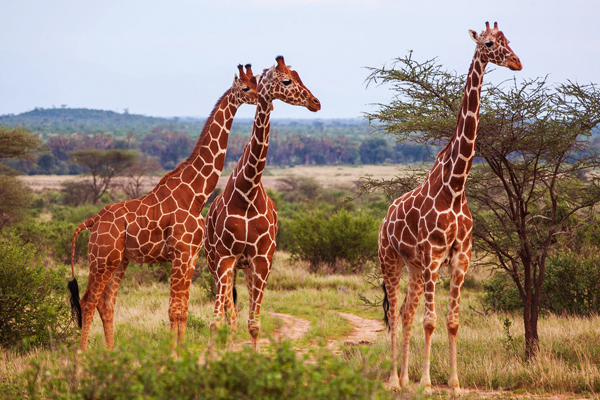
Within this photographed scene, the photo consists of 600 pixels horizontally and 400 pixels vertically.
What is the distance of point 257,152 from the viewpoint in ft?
18.9

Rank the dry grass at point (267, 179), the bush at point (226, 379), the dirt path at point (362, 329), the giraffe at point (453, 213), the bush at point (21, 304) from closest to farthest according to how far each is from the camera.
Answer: the bush at point (226, 379), the giraffe at point (453, 213), the bush at point (21, 304), the dirt path at point (362, 329), the dry grass at point (267, 179)

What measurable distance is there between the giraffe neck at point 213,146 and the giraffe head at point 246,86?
0.42 ft

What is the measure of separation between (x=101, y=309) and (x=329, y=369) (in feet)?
11.7

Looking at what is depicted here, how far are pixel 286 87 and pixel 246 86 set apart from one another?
0.70 m

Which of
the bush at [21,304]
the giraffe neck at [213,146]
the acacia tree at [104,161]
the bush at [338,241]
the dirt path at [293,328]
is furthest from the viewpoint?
the acacia tree at [104,161]

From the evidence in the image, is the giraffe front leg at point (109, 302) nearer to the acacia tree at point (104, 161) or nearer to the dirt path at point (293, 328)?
the dirt path at point (293, 328)

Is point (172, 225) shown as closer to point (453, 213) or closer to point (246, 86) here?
point (246, 86)

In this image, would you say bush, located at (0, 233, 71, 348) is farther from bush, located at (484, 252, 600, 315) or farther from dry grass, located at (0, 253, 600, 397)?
bush, located at (484, 252, 600, 315)

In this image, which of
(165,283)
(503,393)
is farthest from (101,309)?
(165,283)

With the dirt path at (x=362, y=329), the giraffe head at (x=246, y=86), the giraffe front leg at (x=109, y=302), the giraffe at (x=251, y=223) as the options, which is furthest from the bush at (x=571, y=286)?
the giraffe front leg at (x=109, y=302)

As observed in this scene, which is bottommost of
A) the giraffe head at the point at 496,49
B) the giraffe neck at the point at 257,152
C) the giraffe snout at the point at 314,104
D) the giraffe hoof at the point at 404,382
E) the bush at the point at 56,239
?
the bush at the point at 56,239

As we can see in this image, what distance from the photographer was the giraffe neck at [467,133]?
5.61 m

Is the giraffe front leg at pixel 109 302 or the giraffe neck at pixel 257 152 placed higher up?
the giraffe neck at pixel 257 152

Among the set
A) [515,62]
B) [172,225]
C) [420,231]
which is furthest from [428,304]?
[172,225]
